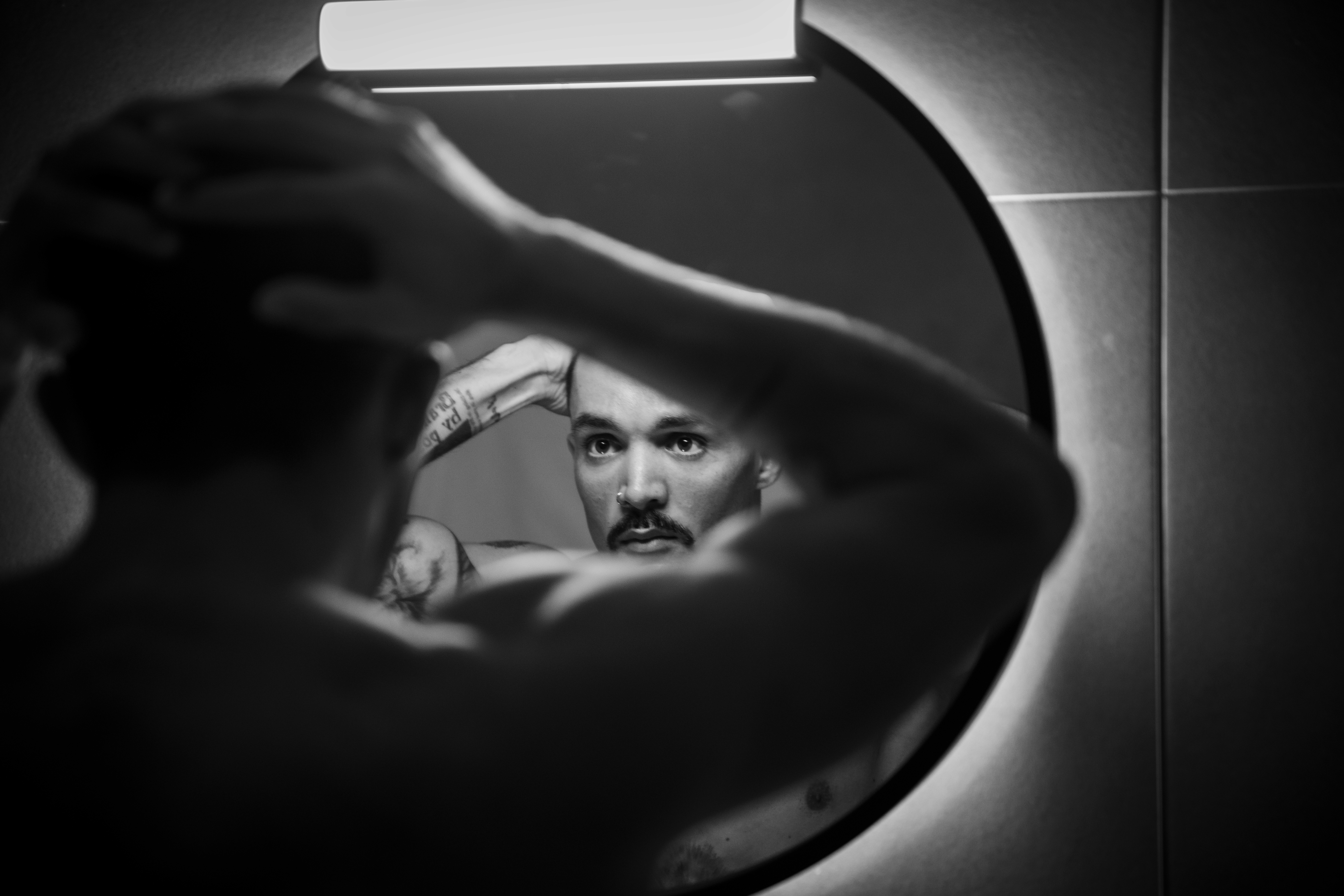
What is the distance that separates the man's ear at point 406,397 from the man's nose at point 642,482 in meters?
0.72

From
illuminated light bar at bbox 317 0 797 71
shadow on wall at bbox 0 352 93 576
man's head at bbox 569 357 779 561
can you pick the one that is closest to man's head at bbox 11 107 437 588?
man's head at bbox 569 357 779 561

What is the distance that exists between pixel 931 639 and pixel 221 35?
1.23 meters

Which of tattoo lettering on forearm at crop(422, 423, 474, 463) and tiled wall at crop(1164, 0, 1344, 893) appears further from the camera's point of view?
tattoo lettering on forearm at crop(422, 423, 474, 463)

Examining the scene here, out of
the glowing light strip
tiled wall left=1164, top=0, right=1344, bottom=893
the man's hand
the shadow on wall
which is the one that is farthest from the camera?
the shadow on wall

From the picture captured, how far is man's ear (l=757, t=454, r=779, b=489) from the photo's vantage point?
121 cm

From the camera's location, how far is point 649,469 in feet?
4.09

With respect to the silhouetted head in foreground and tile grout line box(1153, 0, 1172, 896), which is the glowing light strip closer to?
tile grout line box(1153, 0, 1172, 896)

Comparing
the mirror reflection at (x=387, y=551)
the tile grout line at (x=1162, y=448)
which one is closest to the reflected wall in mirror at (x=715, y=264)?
the tile grout line at (x=1162, y=448)

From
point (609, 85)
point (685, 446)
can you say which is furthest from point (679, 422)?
point (609, 85)

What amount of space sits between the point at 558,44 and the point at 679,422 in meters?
0.44

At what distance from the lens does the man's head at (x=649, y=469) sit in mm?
1228

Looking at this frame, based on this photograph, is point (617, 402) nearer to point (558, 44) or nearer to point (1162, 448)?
point (558, 44)

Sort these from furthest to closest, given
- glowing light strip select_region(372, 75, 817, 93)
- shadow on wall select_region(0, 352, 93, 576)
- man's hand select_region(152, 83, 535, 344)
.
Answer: shadow on wall select_region(0, 352, 93, 576) → glowing light strip select_region(372, 75, 817, 93) → man's hand select_region(152, 83, 535, 344)

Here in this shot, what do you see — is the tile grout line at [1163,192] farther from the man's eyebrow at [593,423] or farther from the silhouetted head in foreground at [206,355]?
the silhouetted head in foreground at [206,355]
